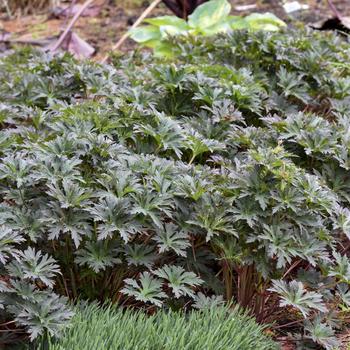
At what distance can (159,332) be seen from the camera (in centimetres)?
205

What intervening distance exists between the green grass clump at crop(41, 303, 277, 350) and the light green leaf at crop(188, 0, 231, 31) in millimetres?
3168

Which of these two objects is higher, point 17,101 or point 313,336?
point 17,101

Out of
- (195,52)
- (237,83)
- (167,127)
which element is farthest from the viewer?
(195,52)

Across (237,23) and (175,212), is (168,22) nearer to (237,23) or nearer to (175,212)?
(237,23)

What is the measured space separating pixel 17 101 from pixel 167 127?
990 mm

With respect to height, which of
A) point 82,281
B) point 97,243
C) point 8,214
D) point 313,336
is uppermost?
point 8,214

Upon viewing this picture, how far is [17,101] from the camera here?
131 inches

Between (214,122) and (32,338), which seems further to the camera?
(214,122)

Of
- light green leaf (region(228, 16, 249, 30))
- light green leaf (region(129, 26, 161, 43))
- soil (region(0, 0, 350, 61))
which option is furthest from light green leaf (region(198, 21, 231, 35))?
soil (region(0, 0, 350, 61))

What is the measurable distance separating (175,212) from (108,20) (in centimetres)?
455

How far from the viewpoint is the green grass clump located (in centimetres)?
196

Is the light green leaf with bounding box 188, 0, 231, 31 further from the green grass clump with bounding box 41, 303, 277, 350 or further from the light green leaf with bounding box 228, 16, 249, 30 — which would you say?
the green grass clump with bounding box 41, 303, 277, 350

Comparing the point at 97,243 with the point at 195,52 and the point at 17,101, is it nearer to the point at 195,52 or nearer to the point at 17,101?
the point at 17,101

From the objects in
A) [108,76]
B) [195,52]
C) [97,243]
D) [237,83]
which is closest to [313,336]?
[97,243]
